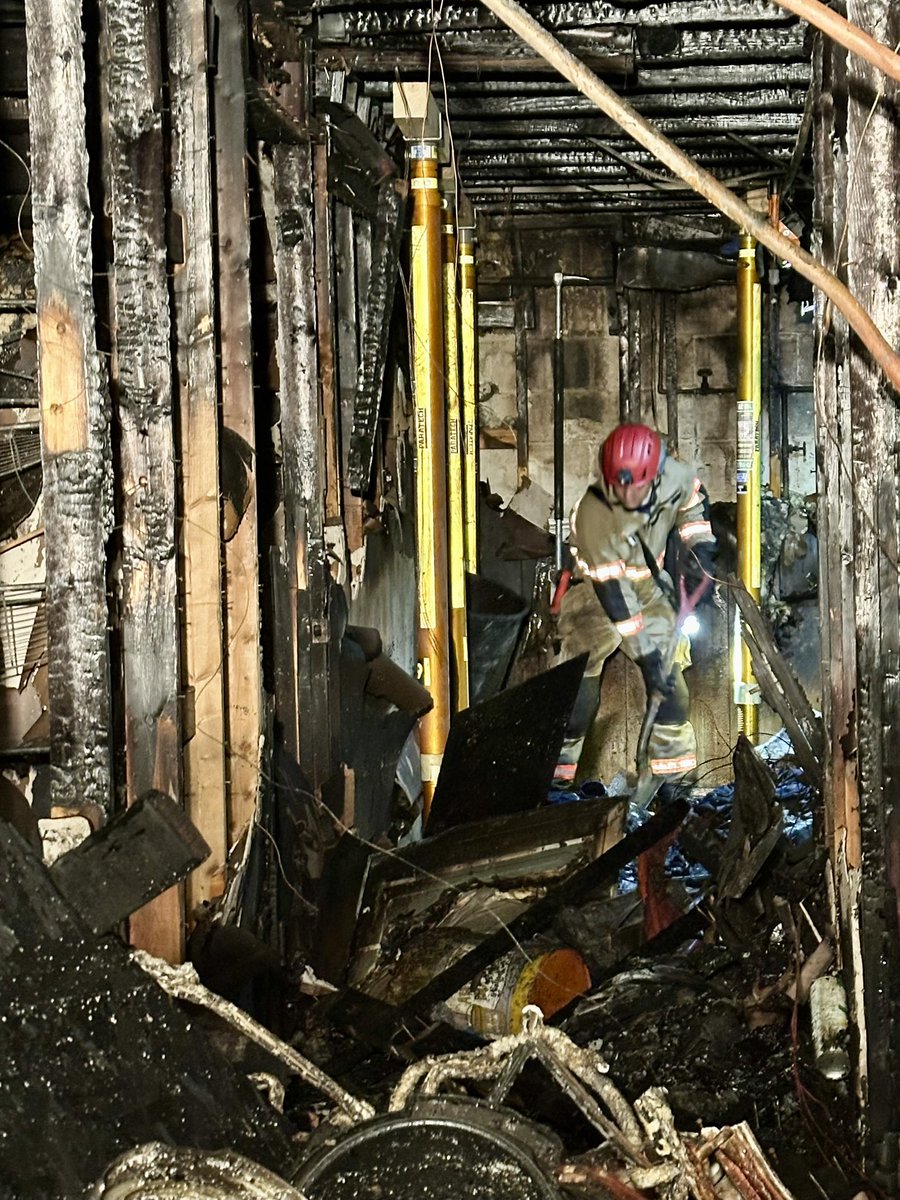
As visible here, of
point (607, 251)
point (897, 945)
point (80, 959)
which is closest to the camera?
point (80, 959)

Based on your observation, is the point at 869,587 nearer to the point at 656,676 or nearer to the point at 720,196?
the point at 720,196

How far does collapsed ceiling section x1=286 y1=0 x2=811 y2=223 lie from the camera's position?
18.9 feet

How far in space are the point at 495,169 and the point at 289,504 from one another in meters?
4.30

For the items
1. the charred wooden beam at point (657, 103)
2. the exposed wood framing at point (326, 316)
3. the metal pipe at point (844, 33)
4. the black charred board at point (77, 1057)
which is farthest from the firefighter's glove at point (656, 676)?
the metal pipe at point (844, 33)

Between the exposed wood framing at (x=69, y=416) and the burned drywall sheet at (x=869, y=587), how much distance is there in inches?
81.9

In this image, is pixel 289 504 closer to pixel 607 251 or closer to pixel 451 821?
pixel 451 821

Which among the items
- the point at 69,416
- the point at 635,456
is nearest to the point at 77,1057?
the point at 69,416

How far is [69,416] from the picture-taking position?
343cm

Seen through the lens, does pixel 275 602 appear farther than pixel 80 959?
Yes

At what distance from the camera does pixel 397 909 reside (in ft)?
18.1

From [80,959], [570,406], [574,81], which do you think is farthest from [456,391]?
[80,959]

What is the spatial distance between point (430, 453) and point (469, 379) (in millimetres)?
2930

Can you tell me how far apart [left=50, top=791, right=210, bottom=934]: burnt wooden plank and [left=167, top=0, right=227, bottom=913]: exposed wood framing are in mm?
1442

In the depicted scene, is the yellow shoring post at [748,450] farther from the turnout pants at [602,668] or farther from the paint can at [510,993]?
the paint can at [510,993]
